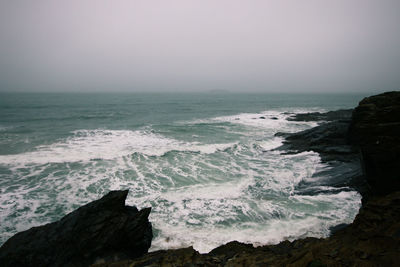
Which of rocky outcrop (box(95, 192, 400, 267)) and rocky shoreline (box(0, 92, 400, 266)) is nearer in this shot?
rocky outcrop (box(95, 192, 400, 267))

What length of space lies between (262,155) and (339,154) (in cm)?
741

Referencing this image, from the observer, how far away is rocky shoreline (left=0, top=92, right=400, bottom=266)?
16.9ft

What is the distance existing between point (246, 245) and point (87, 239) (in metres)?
6.41

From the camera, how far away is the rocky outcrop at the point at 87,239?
8570 millimetres

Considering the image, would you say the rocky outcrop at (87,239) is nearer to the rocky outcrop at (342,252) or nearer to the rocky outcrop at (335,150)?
the rocky outcrop at (342,252)

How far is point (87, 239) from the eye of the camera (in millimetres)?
8820

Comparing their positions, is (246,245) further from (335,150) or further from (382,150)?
(335,150)

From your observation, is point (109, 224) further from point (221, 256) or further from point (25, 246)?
point (221, 256)

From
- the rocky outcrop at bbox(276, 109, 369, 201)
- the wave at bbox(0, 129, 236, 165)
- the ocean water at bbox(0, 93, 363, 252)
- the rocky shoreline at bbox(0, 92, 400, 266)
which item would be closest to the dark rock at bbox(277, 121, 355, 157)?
the rocky outcrop at bbox(276, 109, 369, 201)

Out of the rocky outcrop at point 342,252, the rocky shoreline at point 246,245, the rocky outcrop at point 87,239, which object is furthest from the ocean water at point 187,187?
the rocky outcrop at point 342,252

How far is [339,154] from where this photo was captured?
21344mm

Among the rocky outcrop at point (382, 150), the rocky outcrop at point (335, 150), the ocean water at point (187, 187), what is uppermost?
the rocky outcrop at point (382, 150)

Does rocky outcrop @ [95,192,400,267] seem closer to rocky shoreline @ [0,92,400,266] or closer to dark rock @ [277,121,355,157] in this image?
rocky shoreline @ [0,92,400,266]

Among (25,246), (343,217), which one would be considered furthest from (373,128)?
(25,246)
